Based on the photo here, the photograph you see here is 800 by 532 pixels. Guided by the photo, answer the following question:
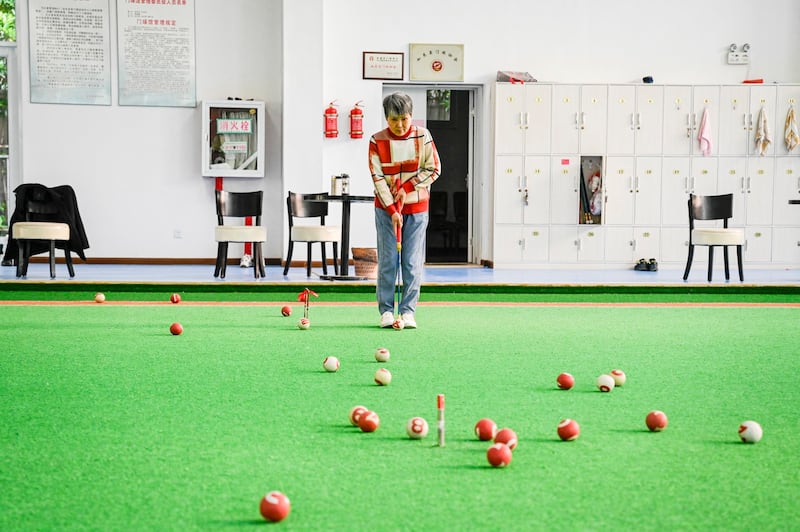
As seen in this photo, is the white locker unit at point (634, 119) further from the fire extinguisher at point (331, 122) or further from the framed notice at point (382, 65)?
the fire extinguisher at point (331, 122)

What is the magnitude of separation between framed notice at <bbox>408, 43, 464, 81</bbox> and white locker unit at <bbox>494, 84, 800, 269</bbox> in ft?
3.02

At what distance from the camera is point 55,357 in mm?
3488

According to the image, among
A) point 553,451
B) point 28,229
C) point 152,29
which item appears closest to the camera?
point 553,451

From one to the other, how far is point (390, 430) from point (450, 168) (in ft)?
30.9

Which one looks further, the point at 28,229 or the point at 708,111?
the point at 708,111

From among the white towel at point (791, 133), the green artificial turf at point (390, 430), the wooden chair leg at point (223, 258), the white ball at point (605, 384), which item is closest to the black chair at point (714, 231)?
the white towel at point (791, 133)

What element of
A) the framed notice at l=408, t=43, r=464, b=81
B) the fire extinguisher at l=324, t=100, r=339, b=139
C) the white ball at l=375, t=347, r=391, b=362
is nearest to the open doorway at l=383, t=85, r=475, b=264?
the framed notice at l=408, t=43, r=464, b=81

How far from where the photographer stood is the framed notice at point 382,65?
10711 mm

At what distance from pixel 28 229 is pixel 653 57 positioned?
7.87m

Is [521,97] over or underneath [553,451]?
over

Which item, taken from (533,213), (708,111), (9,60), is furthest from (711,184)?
(9,60)

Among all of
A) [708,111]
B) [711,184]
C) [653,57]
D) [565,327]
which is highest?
[653,57]

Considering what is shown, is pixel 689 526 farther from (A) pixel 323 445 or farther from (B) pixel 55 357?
(B) pixel 55 357

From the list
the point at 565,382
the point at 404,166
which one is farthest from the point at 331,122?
the point at 565,382
